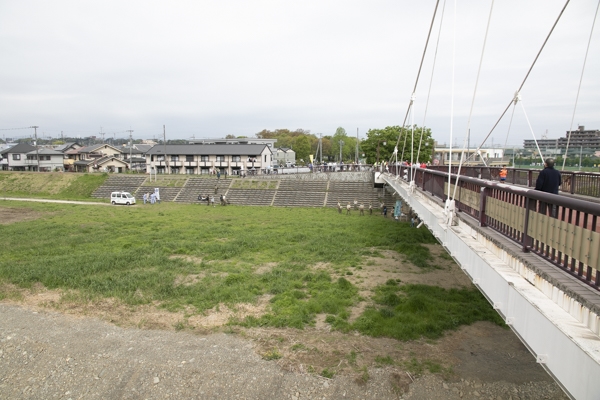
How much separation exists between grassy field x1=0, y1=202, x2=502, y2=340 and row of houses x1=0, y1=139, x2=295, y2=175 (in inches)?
1093

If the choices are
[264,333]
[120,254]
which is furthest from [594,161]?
[120,254]

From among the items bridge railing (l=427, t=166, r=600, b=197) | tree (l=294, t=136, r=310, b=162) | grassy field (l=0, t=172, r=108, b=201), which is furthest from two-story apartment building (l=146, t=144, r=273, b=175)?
bridge railing (l=427, t=166, r=600, b=197)

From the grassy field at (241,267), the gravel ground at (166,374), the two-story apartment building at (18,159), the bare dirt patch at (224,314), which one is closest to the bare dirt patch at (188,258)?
the grassy field at (241,267)

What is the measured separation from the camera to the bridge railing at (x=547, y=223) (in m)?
3.58

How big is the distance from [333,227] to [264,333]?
15.5 metres

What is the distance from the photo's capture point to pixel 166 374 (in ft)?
26.8

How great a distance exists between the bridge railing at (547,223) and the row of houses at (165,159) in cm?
4505

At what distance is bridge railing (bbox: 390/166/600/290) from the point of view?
358 centimetres

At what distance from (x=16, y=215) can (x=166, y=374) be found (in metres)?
27.7

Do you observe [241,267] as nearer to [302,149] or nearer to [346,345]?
[346,345]

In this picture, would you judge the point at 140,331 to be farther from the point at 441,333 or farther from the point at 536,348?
the point at 536,348

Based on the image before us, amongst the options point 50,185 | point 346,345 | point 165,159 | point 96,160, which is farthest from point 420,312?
point 96,160

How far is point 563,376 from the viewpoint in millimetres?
3203

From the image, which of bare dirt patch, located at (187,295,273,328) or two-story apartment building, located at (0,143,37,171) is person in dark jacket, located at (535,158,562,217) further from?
two-story apartment building, located at (0,143,37,171)
